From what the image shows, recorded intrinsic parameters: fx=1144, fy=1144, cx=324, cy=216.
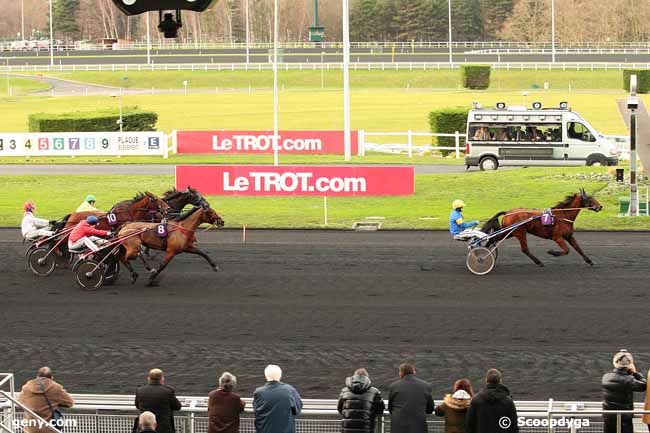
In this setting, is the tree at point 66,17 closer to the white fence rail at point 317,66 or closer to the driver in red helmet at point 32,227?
the white fence rail at point 317,66

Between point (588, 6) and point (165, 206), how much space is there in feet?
262

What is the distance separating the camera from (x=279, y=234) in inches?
840

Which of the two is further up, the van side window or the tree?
the tree

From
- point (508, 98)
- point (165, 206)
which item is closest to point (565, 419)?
point (165, 206)

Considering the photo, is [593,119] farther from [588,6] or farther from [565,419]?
[588,6]

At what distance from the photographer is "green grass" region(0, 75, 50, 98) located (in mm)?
69500

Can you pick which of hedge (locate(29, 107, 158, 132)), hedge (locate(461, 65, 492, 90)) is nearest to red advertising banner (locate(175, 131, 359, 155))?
hedge (locate(29, 107, 158, 132))

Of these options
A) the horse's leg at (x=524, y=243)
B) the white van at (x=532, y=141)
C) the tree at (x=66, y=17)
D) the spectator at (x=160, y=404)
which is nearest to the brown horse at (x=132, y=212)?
the horse's leg at (x=524, y=243)

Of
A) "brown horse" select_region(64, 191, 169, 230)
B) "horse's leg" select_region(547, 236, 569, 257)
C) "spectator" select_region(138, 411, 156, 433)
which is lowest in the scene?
"spectator" select_region(138, 411, 156, 433)

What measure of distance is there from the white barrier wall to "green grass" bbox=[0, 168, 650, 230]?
6.06m

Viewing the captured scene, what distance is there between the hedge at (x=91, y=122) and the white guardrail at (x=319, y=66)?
3282cm

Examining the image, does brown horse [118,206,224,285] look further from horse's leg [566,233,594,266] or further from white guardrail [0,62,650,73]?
white guardrail [0,62,650,73]

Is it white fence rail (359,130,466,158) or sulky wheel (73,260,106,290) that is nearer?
sulky wheel (73,260,106,290)

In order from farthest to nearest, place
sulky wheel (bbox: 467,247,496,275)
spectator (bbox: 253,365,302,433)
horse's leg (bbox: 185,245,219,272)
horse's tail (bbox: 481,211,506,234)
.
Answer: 1. horse's tail (bbox: 481,211,506,234)
2. sulky wheel (bbox: 467,247,496,275)
3. horse's leg (bbox: 185,245,219,272)
4. spectator (bbox: 253,365,302,433)
